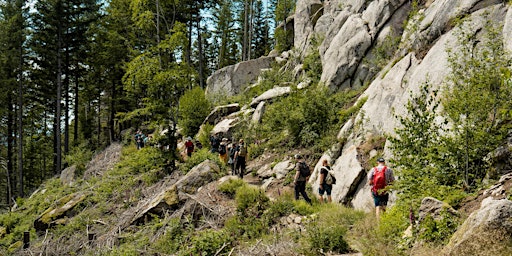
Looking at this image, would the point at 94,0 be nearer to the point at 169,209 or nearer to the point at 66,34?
the point at 66,34

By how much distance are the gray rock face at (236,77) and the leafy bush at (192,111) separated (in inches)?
196

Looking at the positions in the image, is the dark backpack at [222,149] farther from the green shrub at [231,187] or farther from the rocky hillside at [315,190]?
the green shrub at [231,187]

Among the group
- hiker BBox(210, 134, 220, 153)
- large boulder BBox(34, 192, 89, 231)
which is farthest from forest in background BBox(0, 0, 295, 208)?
large boulder BBox(34, 192, 89, 231)

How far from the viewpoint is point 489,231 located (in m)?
3.80

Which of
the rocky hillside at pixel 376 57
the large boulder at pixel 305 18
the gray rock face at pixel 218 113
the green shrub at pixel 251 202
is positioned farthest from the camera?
the large boulder at pixel 305 18

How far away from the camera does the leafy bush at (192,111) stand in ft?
71.4

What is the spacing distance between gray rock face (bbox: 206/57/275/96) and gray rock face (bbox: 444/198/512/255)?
2383 centimetres

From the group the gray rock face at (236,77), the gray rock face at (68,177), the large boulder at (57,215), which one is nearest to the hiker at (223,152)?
the large boulder at (57,215)

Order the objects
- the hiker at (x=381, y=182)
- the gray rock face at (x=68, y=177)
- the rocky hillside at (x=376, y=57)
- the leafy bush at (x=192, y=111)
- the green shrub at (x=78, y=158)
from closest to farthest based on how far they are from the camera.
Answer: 1. the hiker at (x=381, y=182)
2. the rocky hillside at (x=376, y=57)
3. the gray rock face at (x=68, y=177)
4. the leafy bush at (x=192, y=111)
5. the green shrub at (x=78, y=158)

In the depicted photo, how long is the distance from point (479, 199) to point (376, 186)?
2188mm

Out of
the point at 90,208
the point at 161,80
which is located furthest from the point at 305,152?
the point at 90,208

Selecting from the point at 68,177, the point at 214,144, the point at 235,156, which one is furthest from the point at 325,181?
the point at 68,177

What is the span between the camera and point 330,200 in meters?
9.87

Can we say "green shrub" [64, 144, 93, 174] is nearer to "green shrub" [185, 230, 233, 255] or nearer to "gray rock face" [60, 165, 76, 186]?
"gray rock face" [60, 165, 76, 186]
